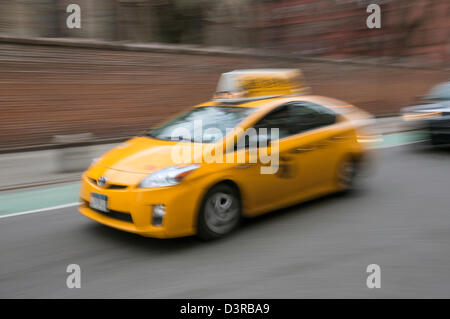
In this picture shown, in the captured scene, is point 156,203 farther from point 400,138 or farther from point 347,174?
point 400,138

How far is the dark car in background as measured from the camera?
10.1m

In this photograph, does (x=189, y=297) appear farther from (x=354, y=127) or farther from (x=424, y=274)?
(x=354, y=127)

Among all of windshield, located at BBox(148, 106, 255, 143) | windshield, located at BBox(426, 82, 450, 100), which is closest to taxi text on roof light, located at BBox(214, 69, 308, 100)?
windshield, located at BBox(148, 106, 255, 143)

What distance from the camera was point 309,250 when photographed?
4922mm

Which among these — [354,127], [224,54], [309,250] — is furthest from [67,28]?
[309,250]

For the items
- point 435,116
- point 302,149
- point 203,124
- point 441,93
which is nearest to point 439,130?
point 435,116

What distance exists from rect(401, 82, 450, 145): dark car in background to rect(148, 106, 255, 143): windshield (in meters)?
5.93

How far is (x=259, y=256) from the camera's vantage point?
15.7 feet

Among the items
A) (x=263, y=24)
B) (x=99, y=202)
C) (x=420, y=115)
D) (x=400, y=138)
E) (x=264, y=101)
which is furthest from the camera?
(x=263, y=24)

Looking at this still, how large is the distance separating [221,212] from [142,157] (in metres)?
1.05

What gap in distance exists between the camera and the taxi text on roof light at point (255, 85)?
662 cm

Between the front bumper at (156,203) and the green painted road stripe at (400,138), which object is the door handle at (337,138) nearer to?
the front bumper at (156,203)

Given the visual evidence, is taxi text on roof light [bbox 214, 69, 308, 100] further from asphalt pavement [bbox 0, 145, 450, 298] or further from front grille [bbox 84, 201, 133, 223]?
front grille [bbox 84, 201, 133, 223]

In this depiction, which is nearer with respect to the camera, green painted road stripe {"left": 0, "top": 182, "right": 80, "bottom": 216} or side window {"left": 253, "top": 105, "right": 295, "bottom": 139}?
side window {"left": 253, "top": 105, "right": 295, "bottom": 139}
